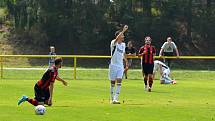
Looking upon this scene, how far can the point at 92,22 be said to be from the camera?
5625 centimetres

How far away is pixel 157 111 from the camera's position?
53.1ft

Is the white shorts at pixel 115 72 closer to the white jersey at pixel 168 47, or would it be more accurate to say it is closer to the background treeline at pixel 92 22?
the white jersey at pixel 168 47

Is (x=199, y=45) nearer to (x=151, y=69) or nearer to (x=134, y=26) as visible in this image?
(x=134, y=26)

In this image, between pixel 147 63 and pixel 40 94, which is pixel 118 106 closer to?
pixel 40 94

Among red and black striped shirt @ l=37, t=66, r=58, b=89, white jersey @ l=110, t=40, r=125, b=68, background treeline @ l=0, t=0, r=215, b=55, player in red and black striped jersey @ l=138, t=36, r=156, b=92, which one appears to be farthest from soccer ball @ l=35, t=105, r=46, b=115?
background treeline @ l=0, t=0, r=215, b=55

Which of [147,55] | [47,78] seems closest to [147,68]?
[147,55]

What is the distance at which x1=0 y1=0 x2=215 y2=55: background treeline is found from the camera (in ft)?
183

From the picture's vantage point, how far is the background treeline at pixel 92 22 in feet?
183

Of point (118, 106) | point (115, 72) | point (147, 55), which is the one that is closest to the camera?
point (118, 106)

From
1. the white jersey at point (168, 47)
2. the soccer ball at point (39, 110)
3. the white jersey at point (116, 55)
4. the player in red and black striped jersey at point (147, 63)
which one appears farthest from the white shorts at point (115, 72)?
the white jersey at point (168, 47)

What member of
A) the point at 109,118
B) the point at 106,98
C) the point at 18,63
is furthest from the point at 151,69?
the point at 18,63

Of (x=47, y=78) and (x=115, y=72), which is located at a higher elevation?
(x=47, y=78)

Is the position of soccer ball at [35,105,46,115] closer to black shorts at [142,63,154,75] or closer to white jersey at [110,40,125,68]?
white jersey at [110,40,125,68]

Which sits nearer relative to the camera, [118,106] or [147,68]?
[118,106]
